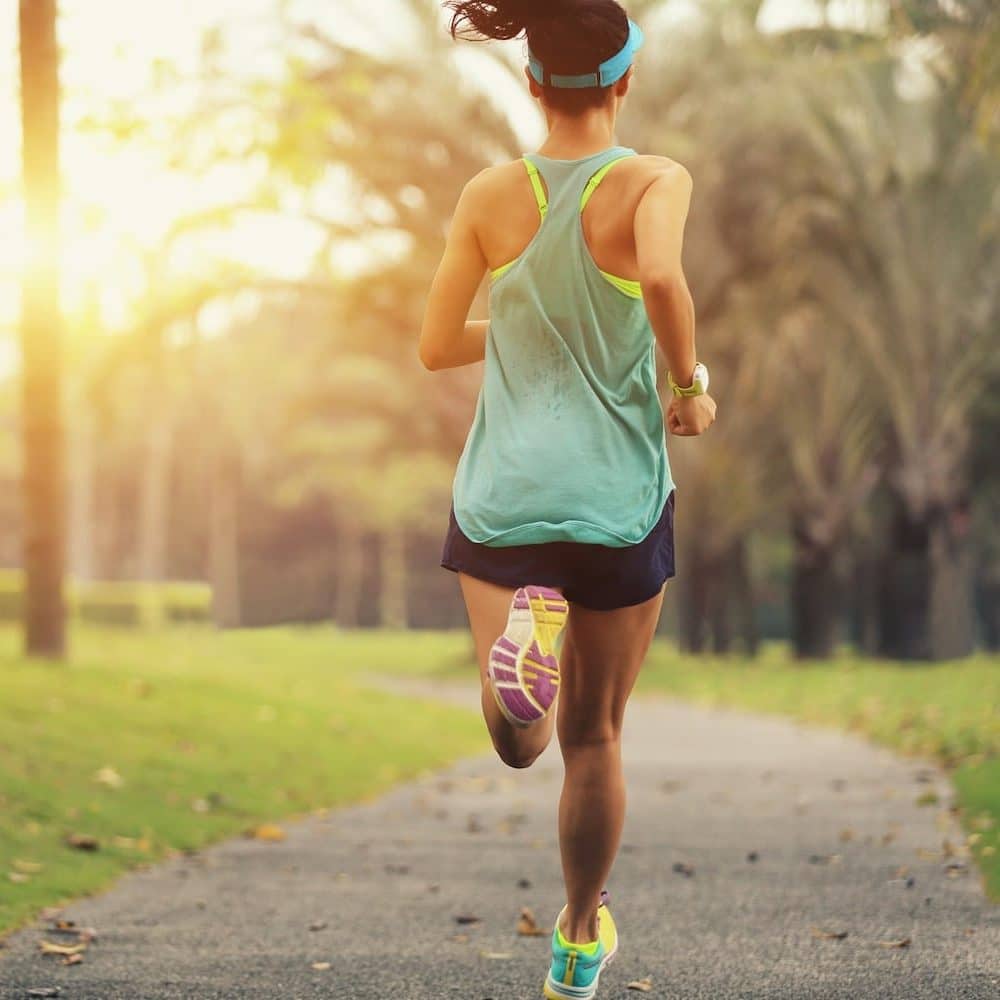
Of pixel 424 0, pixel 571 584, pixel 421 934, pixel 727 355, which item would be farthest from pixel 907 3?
pixel 571 584

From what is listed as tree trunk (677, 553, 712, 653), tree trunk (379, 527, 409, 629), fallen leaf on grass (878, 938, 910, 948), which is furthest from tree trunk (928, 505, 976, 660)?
tree trunk (379, 527, 409, 629)

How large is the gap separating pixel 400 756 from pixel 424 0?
36.0ft

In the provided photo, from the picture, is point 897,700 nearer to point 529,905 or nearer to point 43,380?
point 43,380

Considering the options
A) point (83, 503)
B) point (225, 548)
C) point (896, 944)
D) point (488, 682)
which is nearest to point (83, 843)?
point (896, 944)

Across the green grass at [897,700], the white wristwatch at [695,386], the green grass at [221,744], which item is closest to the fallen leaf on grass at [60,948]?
the green grass at [221,744]

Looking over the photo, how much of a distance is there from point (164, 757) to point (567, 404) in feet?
21.5

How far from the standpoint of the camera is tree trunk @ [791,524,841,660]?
86.1 ft

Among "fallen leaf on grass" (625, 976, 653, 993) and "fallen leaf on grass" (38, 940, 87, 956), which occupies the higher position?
"fallen leaf on grass" (625, 976, 653, 993)

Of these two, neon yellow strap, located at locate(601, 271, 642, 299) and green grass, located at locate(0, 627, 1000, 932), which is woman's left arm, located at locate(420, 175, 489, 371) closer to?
neon yellow strap, located at locate(601, 271, 642, 299)

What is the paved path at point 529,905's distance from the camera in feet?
14.4

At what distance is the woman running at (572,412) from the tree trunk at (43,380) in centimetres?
966

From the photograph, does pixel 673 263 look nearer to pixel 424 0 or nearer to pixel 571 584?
pixel 571 584

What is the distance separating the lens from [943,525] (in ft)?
75.7

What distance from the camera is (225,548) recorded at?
44250mm
